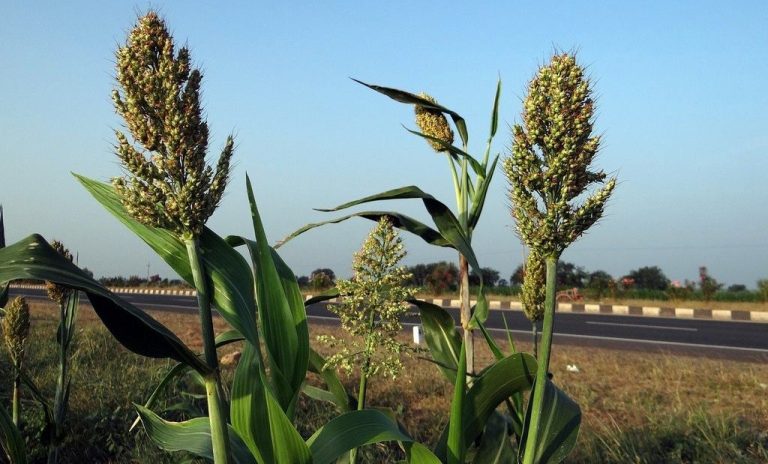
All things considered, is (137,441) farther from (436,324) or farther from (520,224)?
(520,224)

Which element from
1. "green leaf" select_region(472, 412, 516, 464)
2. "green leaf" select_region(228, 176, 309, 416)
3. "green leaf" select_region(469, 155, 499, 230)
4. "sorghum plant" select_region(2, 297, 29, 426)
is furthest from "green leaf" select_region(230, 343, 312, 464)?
"sorghum plant" select_region(2, 297, 29, 426)

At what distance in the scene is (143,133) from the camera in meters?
1.58

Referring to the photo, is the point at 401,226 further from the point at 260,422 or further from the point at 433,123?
the point at 260,422

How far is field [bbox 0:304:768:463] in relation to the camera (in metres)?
3.67

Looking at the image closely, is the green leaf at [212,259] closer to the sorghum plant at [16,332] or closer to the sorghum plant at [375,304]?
the sorghum plant at [375,304]

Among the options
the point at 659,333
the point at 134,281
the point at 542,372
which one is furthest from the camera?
the point at 134,281

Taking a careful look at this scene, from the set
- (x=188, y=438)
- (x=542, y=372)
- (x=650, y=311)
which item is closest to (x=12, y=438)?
(x=188, y=438)

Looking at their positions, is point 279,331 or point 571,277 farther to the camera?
point 571,277

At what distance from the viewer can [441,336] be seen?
2547mm

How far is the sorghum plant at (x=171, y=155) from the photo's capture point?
1.56 m

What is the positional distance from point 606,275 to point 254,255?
22461 mm

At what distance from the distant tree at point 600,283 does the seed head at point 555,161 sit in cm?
2144

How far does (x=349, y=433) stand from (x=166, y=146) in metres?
0.86

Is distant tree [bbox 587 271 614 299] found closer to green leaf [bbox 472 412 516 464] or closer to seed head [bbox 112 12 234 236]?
green leaf [bbox 472 412 516 464]
